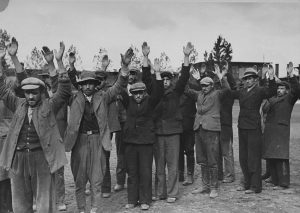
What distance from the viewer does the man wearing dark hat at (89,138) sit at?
5598mm

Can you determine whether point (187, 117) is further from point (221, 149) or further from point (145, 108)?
point (145, 108)

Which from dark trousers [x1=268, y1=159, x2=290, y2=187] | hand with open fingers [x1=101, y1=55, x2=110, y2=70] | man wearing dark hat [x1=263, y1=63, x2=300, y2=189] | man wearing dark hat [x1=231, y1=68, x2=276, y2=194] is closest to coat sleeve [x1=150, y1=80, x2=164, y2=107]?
hand with open fingers [x1=101, y1=55, x2=110, y2=70]

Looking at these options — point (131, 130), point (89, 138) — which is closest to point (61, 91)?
point (89, 138)

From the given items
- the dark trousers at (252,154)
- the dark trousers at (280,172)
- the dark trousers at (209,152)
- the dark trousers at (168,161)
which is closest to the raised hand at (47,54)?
the dark trousers at (168,161)

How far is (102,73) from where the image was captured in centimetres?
672

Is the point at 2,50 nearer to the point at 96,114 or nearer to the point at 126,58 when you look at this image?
the point at 96,114

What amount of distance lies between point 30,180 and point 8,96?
118 cm

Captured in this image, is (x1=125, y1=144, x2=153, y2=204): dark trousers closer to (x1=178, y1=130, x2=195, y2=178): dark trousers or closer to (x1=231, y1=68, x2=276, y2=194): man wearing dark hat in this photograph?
(x1=178, y1=130, x2=195, y2=178): dark trousers

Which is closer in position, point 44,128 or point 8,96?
point 44,128

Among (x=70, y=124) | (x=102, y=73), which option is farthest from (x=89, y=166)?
(x=102, y=73)

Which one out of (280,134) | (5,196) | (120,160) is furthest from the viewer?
(280,134)

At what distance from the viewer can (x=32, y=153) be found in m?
4.80

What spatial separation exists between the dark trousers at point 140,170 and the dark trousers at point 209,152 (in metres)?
1.12

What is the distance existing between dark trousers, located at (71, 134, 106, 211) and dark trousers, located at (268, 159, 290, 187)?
11.9 feet
